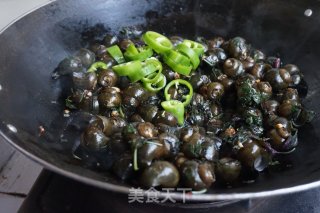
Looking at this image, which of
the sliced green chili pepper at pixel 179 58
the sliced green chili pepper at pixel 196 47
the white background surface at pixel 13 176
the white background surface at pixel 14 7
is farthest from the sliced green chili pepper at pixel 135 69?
the white background surface at pixel 14 7

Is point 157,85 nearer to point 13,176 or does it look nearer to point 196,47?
point 196,47

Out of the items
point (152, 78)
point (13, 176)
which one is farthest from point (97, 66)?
point (13, 176)

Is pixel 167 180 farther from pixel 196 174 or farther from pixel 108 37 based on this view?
pixel 108 37

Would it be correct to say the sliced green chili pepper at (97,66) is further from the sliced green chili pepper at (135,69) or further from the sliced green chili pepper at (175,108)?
the sliced green chili pepper at (175,108)

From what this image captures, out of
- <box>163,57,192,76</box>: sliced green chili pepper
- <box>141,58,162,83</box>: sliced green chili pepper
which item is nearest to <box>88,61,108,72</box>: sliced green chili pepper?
<box>141,58,162,83</box>: sliced green chili pepper

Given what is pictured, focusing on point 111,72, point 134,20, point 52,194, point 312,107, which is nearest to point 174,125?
point 111,72
